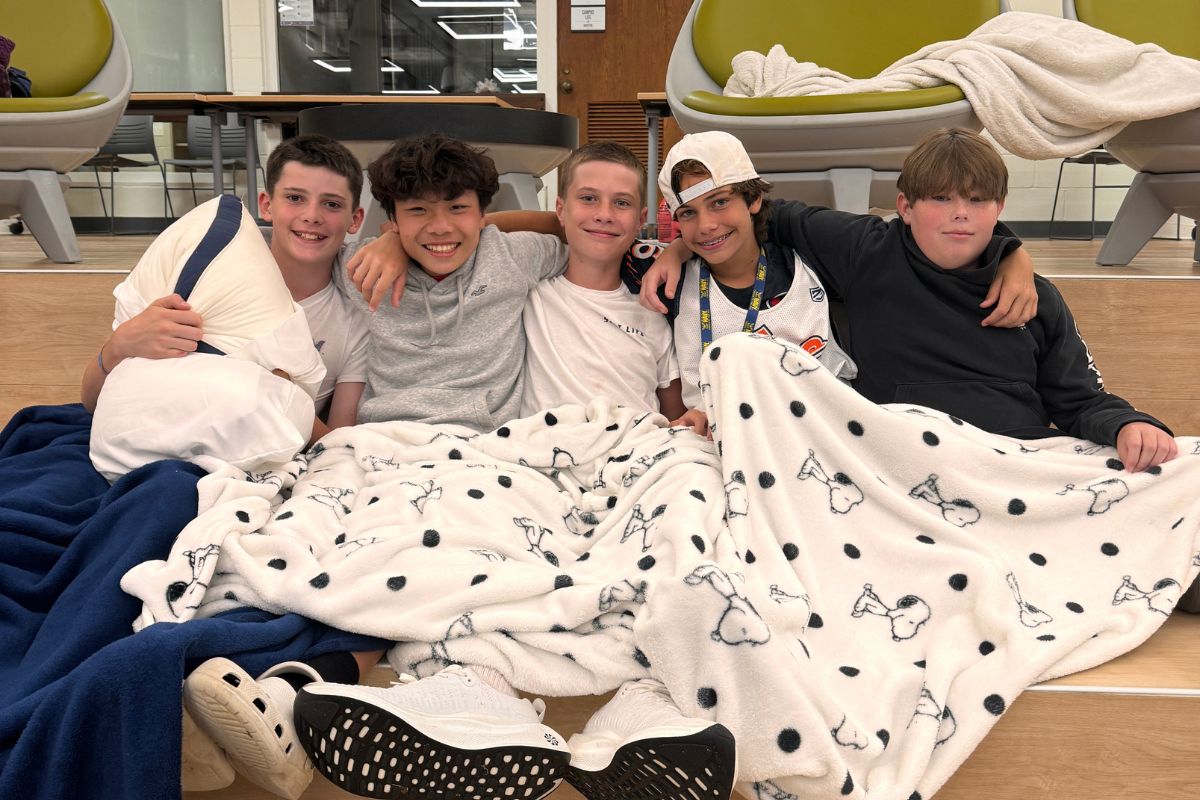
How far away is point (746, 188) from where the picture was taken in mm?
1546

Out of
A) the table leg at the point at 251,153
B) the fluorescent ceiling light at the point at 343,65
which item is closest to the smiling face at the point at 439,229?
the table leg at the point at 251,153

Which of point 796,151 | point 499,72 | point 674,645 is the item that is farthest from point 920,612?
point 499,72

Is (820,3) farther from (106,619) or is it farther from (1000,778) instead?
(106,619)

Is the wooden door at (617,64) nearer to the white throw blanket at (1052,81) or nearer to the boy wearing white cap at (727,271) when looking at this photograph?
the white throw blanket at (1052,81)

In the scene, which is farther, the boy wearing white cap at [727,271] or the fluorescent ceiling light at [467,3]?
the fluorescent ceiling light at [467,3]

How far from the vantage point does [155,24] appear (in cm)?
589

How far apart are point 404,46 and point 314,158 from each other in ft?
16.1

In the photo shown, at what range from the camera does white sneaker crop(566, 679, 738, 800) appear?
2.76 ft

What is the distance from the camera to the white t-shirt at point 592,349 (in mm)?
1577

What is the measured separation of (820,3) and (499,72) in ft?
12.0

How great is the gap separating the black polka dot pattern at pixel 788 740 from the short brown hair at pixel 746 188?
0.88 metres

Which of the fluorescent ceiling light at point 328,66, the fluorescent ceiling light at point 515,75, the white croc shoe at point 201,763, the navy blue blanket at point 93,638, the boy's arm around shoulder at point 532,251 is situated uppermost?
the fluorescent ceiling light at point 328,66

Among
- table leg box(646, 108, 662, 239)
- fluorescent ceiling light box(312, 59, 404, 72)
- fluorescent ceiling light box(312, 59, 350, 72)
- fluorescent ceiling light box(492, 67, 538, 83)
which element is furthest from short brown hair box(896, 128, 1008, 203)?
A: fluorescent ceiling light box(312, 59, 350, 72)

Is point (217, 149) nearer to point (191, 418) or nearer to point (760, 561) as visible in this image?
point (191, 418)
